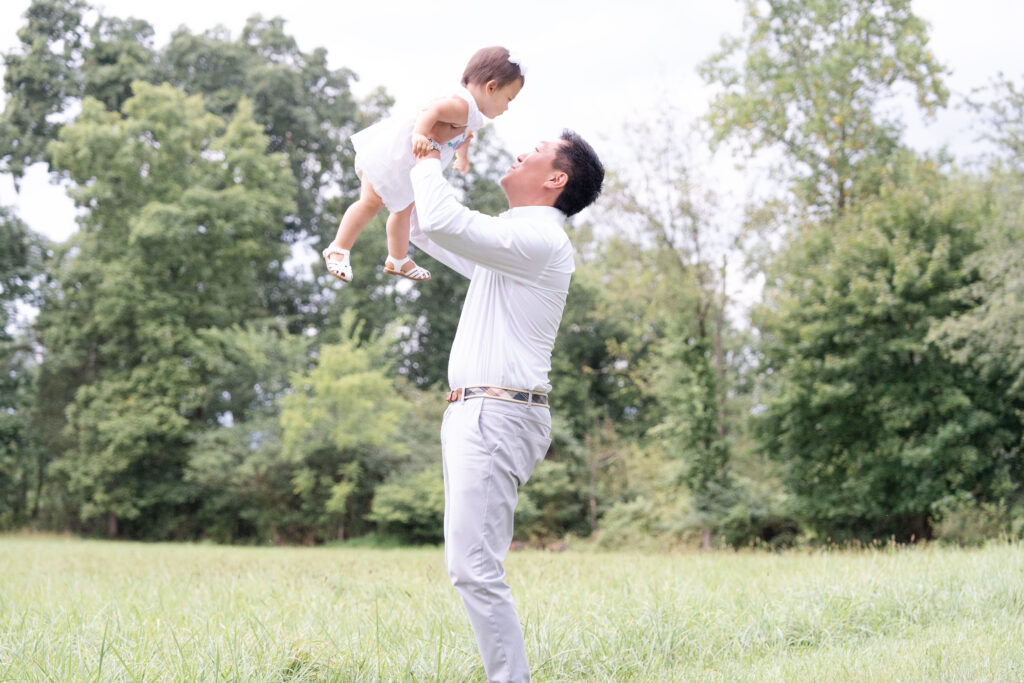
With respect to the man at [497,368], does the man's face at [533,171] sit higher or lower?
higher

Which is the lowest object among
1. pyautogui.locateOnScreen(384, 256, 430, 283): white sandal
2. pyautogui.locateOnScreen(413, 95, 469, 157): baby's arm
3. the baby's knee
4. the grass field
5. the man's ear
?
the grass field

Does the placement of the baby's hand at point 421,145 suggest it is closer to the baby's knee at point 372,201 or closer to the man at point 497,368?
the man at point 497,368

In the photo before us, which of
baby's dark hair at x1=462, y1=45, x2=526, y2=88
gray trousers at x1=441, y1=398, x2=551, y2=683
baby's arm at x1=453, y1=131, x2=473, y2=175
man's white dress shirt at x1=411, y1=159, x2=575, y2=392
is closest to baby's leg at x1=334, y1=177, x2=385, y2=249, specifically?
baby's arm at x1=453, y1=131, x2=473, y2=175

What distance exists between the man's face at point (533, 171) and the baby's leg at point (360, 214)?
1.90 feet

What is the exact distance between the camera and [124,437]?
980 inches

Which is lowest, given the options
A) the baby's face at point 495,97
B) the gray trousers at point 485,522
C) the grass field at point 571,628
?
the grass field at point 571,628

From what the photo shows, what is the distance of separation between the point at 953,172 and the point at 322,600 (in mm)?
19402

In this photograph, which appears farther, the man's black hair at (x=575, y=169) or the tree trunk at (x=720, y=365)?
the tree trunk at (x=720, y=365)

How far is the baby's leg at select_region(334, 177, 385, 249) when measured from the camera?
3.69 metres

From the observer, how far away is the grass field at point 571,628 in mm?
4273

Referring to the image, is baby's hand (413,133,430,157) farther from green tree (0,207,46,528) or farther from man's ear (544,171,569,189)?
green tree (0,207,46,528)

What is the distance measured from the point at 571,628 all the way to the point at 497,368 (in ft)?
8.34

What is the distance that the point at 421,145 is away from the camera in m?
3.14

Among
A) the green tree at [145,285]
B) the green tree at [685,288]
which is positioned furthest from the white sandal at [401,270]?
the green tree at [145,285]
